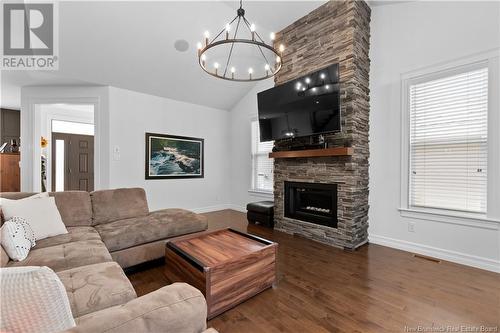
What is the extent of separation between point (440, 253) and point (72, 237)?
13.8 ft

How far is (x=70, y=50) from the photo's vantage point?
12.0 ft

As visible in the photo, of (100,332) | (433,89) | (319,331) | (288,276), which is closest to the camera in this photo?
(100,332)

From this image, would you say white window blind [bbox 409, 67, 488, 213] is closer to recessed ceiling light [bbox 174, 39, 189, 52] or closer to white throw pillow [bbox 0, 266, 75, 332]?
recessed ceiling light [bbox 174, 39, 189, 52]

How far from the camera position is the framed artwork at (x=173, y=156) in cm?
501

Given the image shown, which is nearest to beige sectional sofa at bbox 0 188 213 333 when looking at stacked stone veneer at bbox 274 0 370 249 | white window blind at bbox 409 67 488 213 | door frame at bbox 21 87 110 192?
door frame at bbox 21 87 110 192

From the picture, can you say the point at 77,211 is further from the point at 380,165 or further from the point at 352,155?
the point at 380,165

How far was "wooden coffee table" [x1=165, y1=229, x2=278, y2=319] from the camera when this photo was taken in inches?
72.7

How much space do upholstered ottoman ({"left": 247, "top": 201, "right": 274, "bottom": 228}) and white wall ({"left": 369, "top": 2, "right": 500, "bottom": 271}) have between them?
5.51 ft

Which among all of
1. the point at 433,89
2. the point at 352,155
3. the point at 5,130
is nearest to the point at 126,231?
the point at 352,155

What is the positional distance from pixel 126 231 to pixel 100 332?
2148 millimetres

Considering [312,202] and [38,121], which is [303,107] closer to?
[312,202]

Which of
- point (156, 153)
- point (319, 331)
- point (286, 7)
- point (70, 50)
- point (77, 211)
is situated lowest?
point (319, 331)

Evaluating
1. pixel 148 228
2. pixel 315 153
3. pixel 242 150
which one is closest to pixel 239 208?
pixel 242 150

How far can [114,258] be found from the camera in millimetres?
2416
